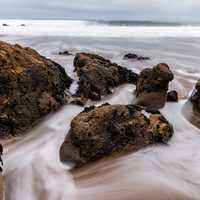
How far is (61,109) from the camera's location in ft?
28.4

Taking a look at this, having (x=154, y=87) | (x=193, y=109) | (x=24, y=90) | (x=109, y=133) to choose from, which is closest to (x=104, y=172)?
(x=109, y=133)

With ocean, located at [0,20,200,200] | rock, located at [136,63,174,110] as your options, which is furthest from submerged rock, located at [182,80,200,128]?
rock, located at [136,63,174,110]

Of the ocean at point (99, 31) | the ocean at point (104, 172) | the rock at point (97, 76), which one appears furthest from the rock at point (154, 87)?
the ocean at point (99, 31)

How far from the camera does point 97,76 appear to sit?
34.4ft

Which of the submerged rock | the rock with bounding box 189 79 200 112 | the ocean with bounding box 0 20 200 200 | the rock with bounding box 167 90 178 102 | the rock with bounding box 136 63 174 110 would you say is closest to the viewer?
the ocean with bounding box 0 20 200 200

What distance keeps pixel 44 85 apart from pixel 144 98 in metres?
2.39

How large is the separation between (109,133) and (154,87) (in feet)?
11.1

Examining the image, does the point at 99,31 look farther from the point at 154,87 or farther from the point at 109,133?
the point at 109,133

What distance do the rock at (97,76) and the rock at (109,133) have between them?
283cm

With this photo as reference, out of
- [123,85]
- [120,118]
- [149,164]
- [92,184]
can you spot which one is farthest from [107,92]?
[92,184]

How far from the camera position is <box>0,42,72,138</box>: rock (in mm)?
7492

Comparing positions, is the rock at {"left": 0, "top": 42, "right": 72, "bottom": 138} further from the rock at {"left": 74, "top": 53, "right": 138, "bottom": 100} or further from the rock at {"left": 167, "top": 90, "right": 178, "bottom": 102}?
the rock at {"left": 167, "top": 90, "right": 178, "bottom": 102}

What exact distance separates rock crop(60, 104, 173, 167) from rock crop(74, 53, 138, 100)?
2825 millimetres

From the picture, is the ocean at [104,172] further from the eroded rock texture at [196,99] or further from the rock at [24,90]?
the eroded rock texture at [196,99]
